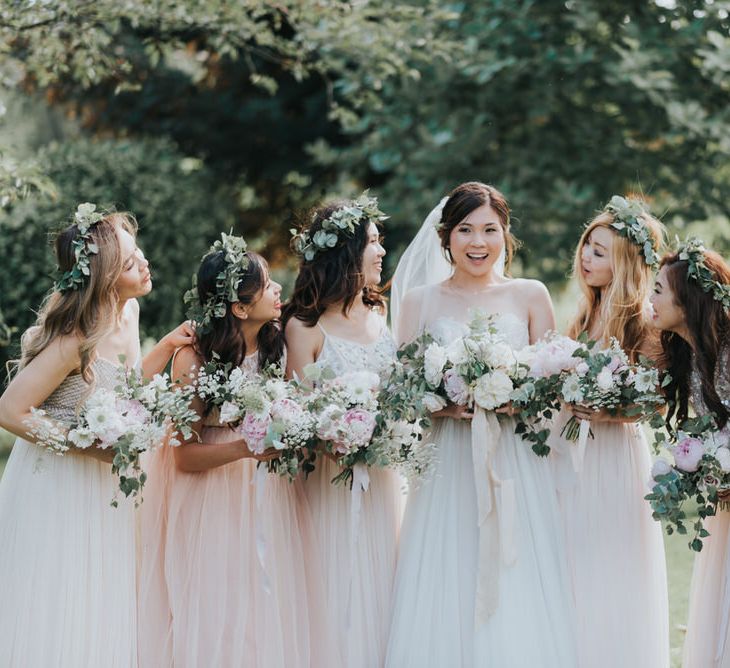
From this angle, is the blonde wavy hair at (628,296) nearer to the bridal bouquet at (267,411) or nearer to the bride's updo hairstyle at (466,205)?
the bride's updo hairstyle at (466,205)

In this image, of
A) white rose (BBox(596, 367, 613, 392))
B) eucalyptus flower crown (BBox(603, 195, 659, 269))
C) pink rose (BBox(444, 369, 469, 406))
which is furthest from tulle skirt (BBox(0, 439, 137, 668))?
eucalyptus flower crown (BBox(603, 195, 659, 269))

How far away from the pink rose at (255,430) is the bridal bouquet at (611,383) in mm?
1420

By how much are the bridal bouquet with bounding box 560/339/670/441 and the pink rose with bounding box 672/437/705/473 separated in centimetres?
18

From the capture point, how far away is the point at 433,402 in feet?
16.1

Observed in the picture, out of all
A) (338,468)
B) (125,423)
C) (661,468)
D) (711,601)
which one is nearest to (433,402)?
(338,468)

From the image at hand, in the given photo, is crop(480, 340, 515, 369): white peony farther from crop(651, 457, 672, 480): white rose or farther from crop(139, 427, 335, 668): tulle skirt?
crop(139, 427, 335, 668): tulle skirt

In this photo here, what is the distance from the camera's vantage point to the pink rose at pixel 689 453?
180 inches

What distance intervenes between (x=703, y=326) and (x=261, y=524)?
92.0 inches

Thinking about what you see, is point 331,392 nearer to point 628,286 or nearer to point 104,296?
point 104,296

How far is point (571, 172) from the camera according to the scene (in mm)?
11727

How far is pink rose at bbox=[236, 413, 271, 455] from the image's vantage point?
4.68m

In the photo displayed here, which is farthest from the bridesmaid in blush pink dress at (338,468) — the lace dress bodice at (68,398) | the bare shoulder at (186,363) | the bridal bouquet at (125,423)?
the lace dress bodice at (68,398)

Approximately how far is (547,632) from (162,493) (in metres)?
2.04

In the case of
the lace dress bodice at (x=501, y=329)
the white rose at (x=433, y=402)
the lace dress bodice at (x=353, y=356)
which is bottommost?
the white rose at (x=433, y=402)
